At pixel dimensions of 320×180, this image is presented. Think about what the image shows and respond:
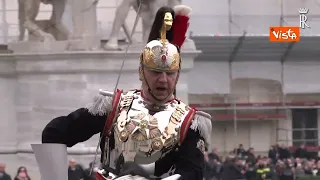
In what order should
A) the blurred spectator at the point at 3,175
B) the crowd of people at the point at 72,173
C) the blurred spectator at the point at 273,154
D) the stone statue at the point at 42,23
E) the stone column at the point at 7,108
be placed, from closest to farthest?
the crowd of people at the point at 72,173 < the blurred spectator at the point at 3,175 < the stone statue at the point at 42,23 < the stone column at the point at 7,108 < the blurred spectator at the point at 273,154

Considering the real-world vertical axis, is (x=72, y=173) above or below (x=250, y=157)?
above

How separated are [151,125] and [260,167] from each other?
43.7 feet

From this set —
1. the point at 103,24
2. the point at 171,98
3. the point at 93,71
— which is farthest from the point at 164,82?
the point at 103,24

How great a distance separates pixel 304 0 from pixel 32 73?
8.39 meters

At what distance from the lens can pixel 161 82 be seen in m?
6.79

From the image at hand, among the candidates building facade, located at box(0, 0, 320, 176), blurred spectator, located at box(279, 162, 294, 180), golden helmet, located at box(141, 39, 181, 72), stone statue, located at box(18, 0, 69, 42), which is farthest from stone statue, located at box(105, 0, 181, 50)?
golden helmet, located at box(141, 39, 181, 72)

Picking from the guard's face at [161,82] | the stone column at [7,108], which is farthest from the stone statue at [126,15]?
the guard's face at [161,82]

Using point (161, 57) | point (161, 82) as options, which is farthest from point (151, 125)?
point (161, 57)

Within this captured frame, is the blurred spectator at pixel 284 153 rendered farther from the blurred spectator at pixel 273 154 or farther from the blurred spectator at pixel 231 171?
the blurred spectator at pixel 231 171

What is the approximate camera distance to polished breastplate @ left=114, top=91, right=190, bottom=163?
267 inches

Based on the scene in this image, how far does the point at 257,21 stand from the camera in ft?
84.3

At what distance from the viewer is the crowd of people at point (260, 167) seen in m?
19.3

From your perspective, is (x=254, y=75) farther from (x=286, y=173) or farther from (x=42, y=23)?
(x=42, y=23)

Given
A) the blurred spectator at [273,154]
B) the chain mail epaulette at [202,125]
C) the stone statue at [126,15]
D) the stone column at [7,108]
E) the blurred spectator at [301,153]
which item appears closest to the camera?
the chain mail epaulette at [202,125]
